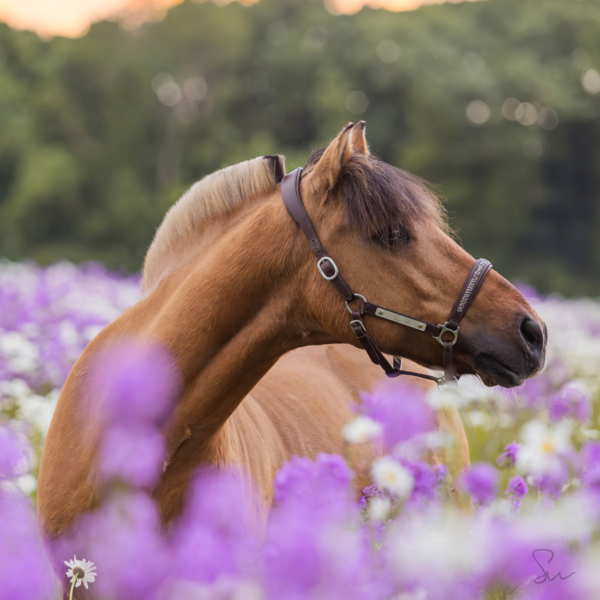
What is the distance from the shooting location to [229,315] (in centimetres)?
245

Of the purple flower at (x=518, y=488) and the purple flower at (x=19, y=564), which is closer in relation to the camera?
the purple flower at (x=19, y=564)

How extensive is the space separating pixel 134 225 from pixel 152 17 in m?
13.2

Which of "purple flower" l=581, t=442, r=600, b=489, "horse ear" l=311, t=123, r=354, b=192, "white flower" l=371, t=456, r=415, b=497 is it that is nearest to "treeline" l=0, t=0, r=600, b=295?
"horse ear" l=311, t=123, r=354, b=192

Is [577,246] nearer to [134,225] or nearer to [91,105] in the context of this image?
[134,225]

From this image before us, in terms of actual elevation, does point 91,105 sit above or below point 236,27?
below

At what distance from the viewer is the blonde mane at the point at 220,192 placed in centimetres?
270

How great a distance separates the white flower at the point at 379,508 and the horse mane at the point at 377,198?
90 centimetres

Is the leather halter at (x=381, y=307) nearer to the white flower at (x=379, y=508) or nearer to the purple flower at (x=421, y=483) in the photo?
the purple flower at (x=421, y=483)

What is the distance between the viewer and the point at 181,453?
2381mm

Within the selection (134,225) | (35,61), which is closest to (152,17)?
(35,61)

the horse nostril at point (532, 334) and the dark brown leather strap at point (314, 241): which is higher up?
the dark brown leather strap at point (314, 241)

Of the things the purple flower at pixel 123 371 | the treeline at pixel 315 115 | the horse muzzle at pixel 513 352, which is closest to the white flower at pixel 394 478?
the horse muzzle at pixel 513 352

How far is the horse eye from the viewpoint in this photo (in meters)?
2.44

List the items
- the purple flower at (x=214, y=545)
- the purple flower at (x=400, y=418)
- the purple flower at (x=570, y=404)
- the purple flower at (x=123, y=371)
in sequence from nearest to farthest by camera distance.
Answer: the purple flower at (x=214, y=545) < the purple flower at (x=123, y=371) < the purple flower at (x=400, y=418) < the purple flower at (x=570, y=404)
